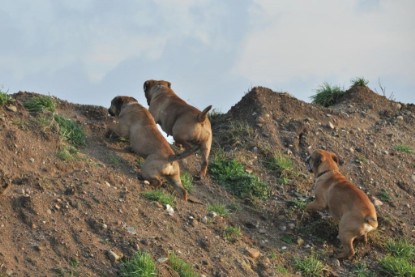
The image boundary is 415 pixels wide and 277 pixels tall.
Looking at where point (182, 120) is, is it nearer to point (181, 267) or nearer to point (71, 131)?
point (71, 131)

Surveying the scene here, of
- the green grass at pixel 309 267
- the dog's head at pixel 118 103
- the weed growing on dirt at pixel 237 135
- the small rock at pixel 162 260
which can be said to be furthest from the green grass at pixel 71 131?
the green grass at pixel 309 267

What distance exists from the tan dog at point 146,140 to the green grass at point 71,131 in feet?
1.77

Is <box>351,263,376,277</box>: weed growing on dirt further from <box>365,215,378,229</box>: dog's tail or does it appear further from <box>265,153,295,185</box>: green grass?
<box>265,153,295,185</box>: green grass

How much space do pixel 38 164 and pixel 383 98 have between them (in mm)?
8760

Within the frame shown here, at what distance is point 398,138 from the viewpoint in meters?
16.8

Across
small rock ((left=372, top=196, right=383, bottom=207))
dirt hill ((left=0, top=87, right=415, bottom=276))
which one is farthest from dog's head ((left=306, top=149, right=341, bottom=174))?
small rock ((left=372, top=196, right=383, bottom=207))

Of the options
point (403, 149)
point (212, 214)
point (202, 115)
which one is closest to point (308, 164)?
point (202, 115)

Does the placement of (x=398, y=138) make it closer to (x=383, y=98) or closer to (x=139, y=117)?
(x=383, y=98)

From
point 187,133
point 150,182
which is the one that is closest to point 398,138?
point 187,133

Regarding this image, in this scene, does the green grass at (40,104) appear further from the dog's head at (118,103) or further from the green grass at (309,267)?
the green grass at (309,267)

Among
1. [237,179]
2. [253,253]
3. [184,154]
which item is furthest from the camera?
[237,179]

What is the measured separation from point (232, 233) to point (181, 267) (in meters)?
1.63

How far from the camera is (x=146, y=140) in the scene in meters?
12.8

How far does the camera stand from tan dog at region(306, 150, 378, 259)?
39.3 feet
